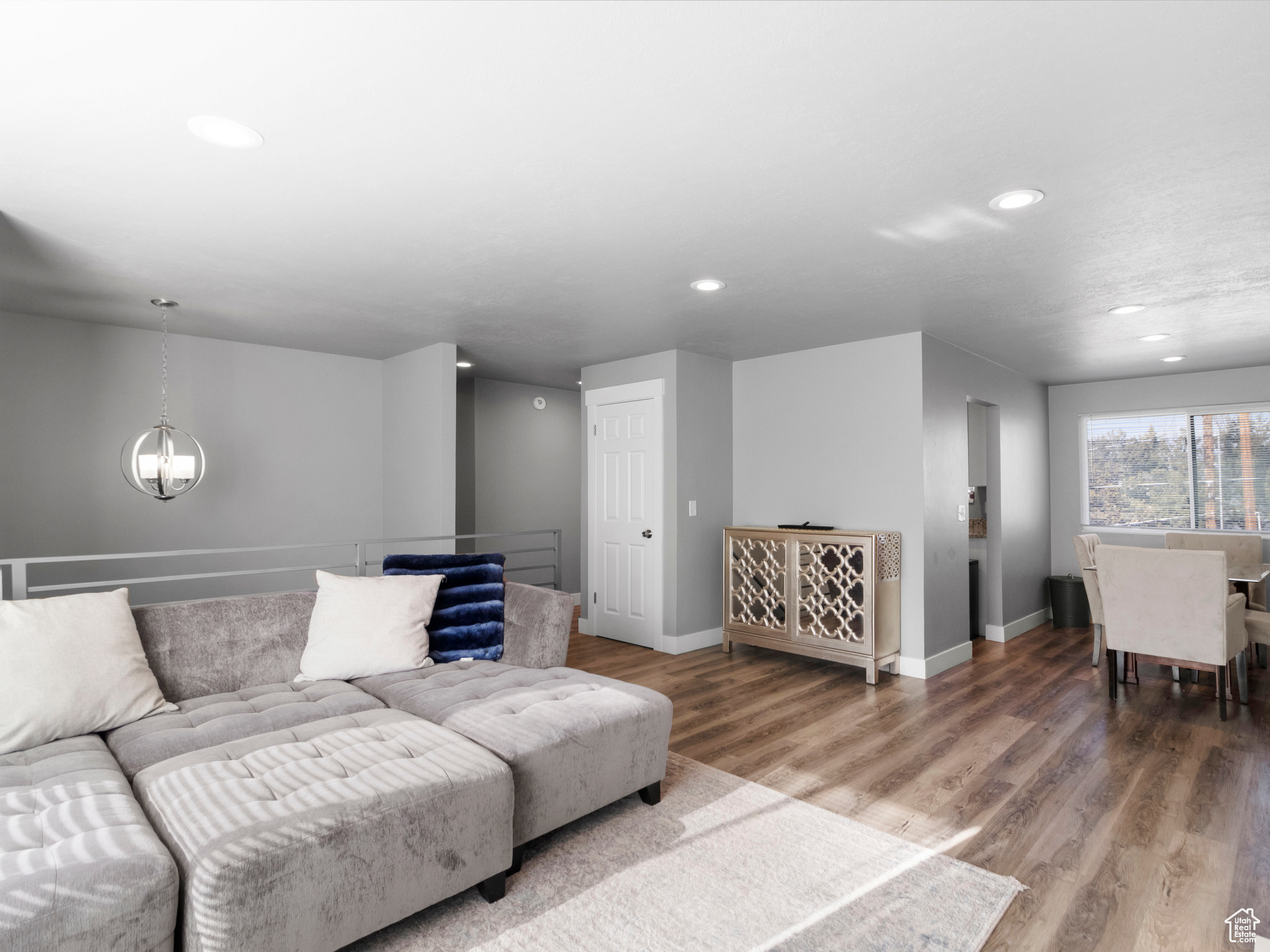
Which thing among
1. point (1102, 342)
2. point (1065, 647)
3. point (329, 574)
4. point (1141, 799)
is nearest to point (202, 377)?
point (329, 574)

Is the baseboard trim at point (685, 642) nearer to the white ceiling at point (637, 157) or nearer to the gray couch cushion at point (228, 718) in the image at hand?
the white ceiling at point (637, 157)

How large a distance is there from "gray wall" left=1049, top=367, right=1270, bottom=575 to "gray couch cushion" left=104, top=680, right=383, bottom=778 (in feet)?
21.6

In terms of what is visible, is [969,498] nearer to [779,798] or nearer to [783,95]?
[779,798]

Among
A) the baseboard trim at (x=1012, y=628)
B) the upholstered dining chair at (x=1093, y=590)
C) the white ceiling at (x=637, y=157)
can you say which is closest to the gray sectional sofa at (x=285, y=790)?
the white ceiling at (x=637, y=157)

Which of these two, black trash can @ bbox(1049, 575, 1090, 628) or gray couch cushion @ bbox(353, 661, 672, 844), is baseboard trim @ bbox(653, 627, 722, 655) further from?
black trash can @ bbox(1049, 575, 1090, 628)

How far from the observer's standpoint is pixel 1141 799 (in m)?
2.71

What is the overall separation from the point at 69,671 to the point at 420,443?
9.99ft

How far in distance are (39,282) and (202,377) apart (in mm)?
1361

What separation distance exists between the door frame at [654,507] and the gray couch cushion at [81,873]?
3721mm

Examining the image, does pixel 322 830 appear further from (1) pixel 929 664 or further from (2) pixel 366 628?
(1) pixel 929 664

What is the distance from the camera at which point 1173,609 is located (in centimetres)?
378

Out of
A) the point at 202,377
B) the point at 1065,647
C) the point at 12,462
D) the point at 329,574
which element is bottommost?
the point at 1065,647

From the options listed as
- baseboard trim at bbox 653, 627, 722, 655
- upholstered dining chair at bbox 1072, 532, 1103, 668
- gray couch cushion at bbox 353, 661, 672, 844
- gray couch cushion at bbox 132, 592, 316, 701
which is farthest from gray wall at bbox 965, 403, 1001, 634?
gray couch cushion at bbox 132, 592, 316, 701

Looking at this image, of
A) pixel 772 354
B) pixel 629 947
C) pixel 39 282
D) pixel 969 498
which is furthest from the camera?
pixel 969 498
